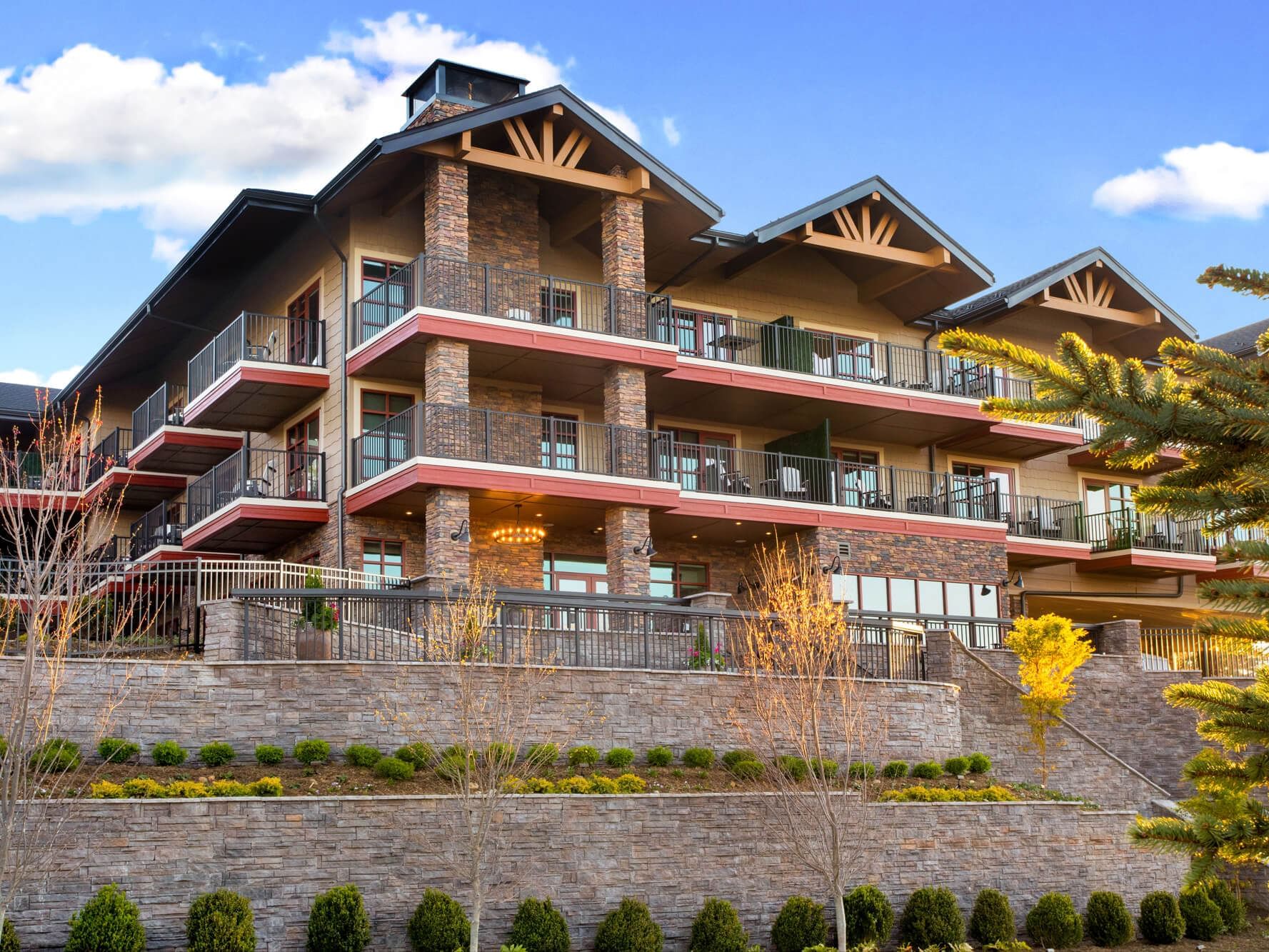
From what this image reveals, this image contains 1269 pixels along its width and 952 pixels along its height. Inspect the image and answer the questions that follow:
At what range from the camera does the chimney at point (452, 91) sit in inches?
1216

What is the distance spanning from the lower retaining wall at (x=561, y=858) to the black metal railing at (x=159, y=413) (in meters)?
19.5

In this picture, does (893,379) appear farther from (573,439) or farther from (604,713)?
(604,713)

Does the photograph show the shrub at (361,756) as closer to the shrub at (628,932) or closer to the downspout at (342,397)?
the shrub at (628,932)

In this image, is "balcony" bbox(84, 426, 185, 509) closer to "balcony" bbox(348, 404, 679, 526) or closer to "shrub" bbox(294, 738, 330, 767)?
"balcony" bbox(348, 404, 679, 526)

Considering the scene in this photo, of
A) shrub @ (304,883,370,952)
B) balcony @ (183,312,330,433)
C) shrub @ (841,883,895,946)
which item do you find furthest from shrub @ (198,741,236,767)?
balcony @ (183,312,330,433)

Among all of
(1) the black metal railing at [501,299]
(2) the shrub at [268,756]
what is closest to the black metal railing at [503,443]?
(1) the black metal railing at [501,299]

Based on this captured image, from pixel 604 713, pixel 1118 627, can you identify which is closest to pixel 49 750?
pixel 604 713

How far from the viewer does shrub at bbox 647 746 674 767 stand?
20.6 meters

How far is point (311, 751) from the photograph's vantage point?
18562 mm

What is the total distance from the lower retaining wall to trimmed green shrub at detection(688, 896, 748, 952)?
281mm

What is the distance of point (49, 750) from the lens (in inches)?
664

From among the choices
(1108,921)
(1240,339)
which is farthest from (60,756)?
(1240,339)

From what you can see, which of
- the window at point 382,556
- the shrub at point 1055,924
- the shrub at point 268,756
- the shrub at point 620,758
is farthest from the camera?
the window at point 382,556

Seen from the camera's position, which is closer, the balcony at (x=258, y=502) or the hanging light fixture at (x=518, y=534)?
the balcony at (x=258, y=502)
